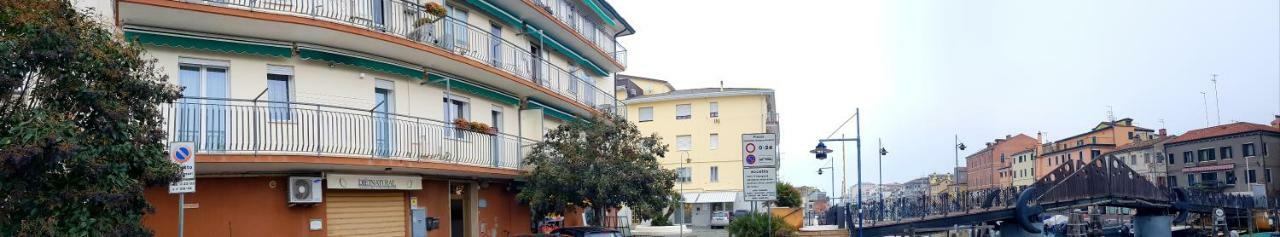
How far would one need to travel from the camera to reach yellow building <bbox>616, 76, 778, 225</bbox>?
64875 mm

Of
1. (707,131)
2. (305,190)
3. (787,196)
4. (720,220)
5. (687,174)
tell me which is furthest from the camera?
(687,174)

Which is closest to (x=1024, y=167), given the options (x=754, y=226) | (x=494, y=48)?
(x=754, y=226)

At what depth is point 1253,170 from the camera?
79.0 meters

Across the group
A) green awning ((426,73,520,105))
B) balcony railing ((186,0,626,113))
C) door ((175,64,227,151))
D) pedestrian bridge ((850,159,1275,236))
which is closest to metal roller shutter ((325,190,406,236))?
green awning ((426,73,520,105))

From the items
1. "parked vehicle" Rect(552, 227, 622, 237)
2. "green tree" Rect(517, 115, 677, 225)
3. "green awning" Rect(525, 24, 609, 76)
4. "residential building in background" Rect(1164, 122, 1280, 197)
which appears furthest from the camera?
"residential building in background" Rect(1164, 122, 1280, 197)

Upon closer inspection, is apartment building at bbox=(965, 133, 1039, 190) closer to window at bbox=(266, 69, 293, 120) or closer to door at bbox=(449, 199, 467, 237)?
door at bbox=(449, 199, 467, 237)

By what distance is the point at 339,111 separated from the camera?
18000 mm

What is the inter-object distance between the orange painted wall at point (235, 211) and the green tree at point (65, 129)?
18.4ft

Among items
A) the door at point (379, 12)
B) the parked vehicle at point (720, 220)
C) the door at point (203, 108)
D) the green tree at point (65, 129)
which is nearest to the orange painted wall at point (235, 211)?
the door at point (203, 108)

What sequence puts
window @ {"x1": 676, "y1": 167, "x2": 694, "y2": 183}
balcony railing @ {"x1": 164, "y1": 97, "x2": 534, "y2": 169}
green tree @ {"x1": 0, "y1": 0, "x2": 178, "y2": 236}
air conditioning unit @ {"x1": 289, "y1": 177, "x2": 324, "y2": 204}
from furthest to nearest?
1. window @ {"x1": 676, "y1": 167, "x2": 694, "y2": 183}
2. air conditioning unit @ {"x1": 289, "y1": 177, "x2": 324, "y2": 204}
3. balcony railing @ {"x1": 164, "y1": 97, "x2": 534, "y2": 169}
4. green tree @ {"x1": 0, "y1": 0, "x2": 178, "y2": 236}

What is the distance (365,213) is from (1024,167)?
112 metres

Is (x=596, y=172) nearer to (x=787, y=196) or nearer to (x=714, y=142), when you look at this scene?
(x=787, y=196)

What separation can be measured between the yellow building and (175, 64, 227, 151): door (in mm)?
48399

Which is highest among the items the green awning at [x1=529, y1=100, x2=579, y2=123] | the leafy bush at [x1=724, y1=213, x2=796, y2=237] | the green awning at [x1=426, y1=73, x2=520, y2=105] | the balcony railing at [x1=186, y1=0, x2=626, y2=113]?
the balcony railing at [x1=186, y1=0, x2=626, y2=113]
